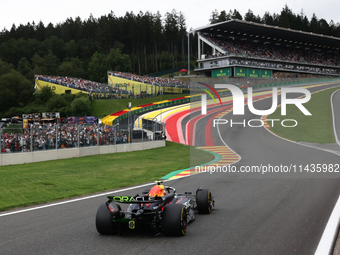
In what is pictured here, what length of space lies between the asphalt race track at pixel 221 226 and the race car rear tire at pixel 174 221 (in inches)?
5.7

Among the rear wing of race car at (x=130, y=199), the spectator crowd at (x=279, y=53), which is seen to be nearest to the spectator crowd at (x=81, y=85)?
the spectator crowd at (x=279, y=53)

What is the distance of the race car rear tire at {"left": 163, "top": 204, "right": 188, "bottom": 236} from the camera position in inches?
267

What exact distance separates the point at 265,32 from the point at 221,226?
291 ft

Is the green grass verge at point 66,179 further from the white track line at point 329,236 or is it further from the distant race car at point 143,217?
the white track line at point 329,236

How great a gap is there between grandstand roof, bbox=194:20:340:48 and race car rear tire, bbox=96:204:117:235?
7844 cm

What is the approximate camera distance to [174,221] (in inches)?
267

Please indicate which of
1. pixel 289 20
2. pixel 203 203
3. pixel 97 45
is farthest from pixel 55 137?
pixel 289 20

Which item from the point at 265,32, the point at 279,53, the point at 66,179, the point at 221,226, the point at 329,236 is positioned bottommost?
the point at 66,179

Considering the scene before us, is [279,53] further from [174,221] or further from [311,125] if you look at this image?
[174,221]

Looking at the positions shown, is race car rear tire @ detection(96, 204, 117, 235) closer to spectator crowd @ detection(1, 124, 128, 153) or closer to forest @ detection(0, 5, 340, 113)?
spectator crowd @ detection(1, 124, 128, 153)

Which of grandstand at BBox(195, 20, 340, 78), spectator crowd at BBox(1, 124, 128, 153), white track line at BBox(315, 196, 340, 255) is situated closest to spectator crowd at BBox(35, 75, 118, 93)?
grandstand at BBox(195, 20, 340, 78)

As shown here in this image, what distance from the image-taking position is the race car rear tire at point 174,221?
22.2ft

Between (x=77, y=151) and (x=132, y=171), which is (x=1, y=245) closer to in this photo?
(x=132, y=171)

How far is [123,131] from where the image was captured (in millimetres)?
29766
